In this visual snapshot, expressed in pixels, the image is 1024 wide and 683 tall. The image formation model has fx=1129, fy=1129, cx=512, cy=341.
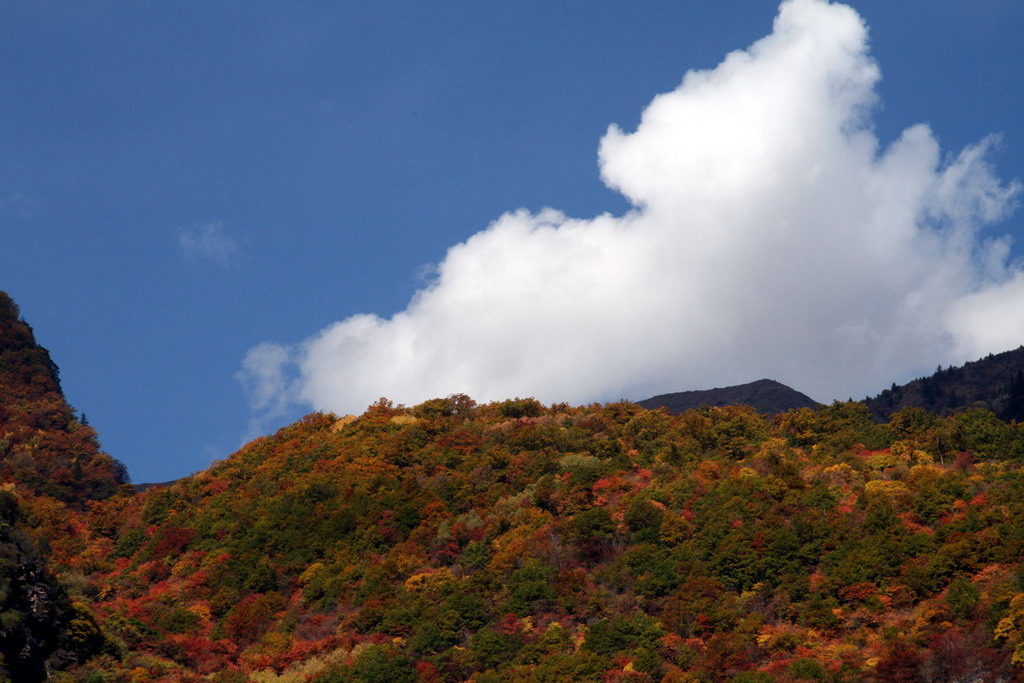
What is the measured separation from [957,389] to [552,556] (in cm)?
12610

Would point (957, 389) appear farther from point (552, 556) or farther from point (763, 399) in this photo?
point (552, 556)

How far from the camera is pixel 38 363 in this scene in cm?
12281

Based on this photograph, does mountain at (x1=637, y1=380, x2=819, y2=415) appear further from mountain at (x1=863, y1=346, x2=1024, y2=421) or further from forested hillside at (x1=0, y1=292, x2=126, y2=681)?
forested hillside at (x1=0, y1=292, x2=126, y2=681)

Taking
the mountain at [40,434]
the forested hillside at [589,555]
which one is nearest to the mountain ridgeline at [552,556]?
the forested hillside at [589,555]

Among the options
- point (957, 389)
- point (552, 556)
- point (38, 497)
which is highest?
point (957, 389)

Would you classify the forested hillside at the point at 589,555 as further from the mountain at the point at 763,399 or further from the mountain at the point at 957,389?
the mountain at the point at 763,399

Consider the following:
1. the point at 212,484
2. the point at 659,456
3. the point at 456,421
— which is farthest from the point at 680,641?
the point at 212,484

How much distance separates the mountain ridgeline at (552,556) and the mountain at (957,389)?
310 feet

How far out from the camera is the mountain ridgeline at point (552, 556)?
52781mm

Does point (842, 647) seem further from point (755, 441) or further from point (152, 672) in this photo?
point (152, 672)

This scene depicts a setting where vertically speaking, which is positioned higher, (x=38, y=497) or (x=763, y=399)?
(x=763, y=399)

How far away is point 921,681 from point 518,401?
49162 mm

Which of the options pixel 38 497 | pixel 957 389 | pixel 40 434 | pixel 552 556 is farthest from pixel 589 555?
pixel 957 389

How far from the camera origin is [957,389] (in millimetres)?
172375
